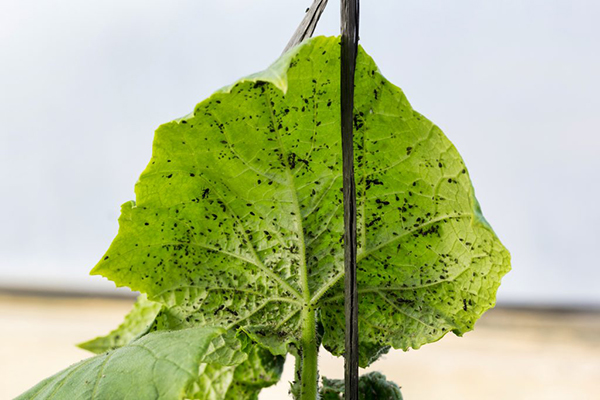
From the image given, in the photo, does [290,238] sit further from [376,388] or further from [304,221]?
[376,388]

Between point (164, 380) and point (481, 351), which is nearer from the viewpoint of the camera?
point (164, 380)

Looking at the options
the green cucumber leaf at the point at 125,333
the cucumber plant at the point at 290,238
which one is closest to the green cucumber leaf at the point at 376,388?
the cucumber plant at the point at 290,238

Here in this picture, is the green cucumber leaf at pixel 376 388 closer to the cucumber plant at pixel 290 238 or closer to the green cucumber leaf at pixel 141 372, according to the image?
the cucumber plant at pixel 290 238

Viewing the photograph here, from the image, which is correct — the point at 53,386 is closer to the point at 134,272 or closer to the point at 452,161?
the point at 134,272

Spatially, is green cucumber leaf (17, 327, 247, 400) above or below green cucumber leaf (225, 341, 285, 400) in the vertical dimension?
below

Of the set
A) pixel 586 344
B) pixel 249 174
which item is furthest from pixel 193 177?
pixel 586 344

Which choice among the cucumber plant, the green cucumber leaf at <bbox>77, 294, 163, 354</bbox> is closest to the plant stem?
the cucumber plant

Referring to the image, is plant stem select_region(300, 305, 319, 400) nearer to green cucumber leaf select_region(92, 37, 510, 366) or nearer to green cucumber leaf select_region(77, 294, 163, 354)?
green cucumber leaf select_region(92, 37, 510, 366)
